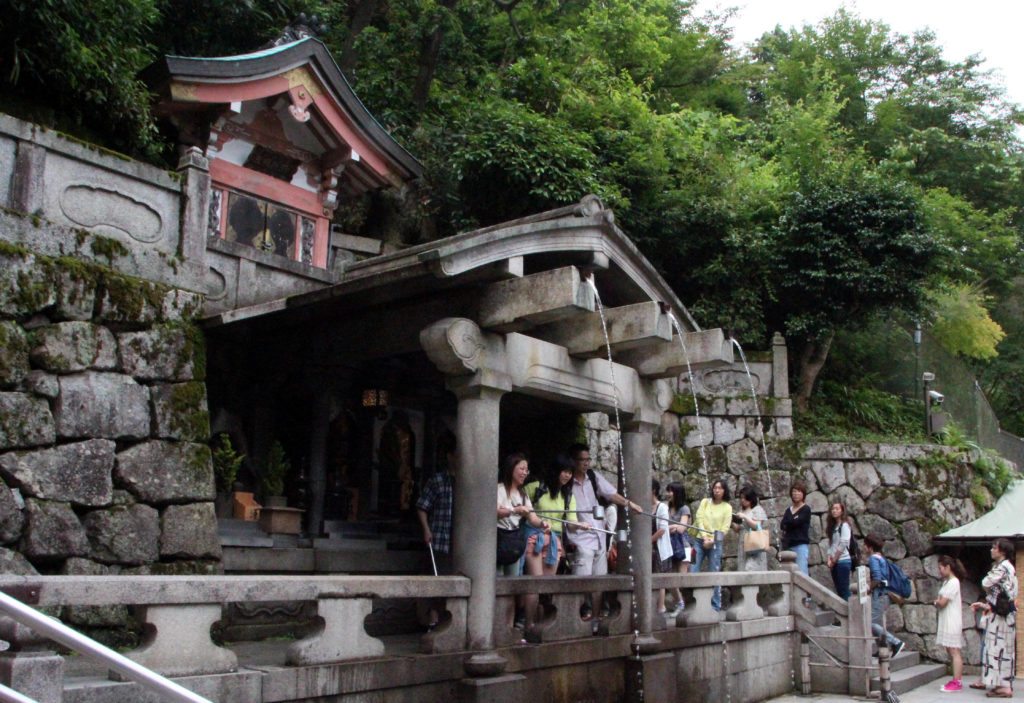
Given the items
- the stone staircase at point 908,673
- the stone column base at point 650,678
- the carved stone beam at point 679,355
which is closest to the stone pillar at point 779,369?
the stone staircase at point 908,673

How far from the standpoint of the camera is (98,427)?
8328 mm

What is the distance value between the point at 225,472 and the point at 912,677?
10.3 metres

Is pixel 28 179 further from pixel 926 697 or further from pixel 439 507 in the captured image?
pixel 926 697

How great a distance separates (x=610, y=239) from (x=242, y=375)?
15.2 ft

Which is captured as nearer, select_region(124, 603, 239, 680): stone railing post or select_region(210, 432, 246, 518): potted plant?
select_region(124, 603, 239, 680): stone railing post

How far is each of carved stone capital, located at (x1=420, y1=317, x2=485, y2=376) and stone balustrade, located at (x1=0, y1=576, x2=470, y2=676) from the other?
178cm

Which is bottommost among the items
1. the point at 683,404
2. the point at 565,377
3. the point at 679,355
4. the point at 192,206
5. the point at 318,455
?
the point at 318,455

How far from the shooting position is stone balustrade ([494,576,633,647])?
8492 millimetres

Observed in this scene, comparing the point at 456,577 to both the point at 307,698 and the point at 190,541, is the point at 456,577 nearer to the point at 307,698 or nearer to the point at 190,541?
the point at 307,698

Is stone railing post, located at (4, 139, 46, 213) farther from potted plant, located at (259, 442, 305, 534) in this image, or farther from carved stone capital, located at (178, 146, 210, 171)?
potted plant, located at (259, 442, 305, 534)

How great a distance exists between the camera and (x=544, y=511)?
1005 centimetres

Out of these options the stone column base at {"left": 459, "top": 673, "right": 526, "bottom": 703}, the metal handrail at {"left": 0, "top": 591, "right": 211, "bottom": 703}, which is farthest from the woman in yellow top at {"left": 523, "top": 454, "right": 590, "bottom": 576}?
the metal handrail at {"left": 0, "top": 591, "right": 211, "bottom": 703}

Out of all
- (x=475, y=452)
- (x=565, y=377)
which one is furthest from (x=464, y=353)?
(x=565, y=377)

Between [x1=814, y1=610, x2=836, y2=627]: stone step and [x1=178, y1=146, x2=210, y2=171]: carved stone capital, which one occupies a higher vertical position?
[x1=178, y1=146, x2=210, y2=171]: carved stone capital
